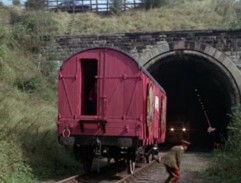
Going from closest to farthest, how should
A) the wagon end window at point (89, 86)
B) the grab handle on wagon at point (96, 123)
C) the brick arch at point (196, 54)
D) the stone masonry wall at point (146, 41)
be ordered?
1. the grab handle on wagon at point (96, 123)
2. the wagon end window at point (89, 86)
3. the stone masonry wall at point (146, 41)
4. the brick arch at point (196, 54)

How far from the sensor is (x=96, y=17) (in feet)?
109

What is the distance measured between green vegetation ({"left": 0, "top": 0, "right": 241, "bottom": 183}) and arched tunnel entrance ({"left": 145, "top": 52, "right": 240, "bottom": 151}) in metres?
3.56

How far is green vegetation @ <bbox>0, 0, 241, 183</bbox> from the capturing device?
14281 millimetres

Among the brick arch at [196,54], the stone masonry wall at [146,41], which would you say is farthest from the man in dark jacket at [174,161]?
the stone masonry wall at [146,41]

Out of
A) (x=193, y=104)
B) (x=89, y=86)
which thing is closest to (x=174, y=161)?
(x=89, y=86)

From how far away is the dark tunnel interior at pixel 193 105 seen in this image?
113 ft

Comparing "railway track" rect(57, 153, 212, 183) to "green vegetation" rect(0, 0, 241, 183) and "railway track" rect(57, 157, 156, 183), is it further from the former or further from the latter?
"green vegetation" rect(0, 0, 241, 183)

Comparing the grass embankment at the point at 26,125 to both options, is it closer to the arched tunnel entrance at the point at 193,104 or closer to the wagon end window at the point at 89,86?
the wagon end window at the point at 89,86

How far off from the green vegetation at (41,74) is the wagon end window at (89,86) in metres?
1.99

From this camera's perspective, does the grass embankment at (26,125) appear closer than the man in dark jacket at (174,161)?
No

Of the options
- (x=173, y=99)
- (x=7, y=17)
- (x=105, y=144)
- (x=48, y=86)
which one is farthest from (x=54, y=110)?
(x=173, y=99)

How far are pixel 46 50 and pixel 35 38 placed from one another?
106 cm

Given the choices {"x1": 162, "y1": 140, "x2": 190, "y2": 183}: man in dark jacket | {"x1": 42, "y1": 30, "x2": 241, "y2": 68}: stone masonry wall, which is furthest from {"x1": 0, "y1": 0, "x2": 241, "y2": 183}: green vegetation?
{"x1": 162, "y1": 140, "x2": 190, "y2": 183}: man in dark jacket

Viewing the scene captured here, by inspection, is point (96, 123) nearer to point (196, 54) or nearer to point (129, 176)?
point (129, 176)
